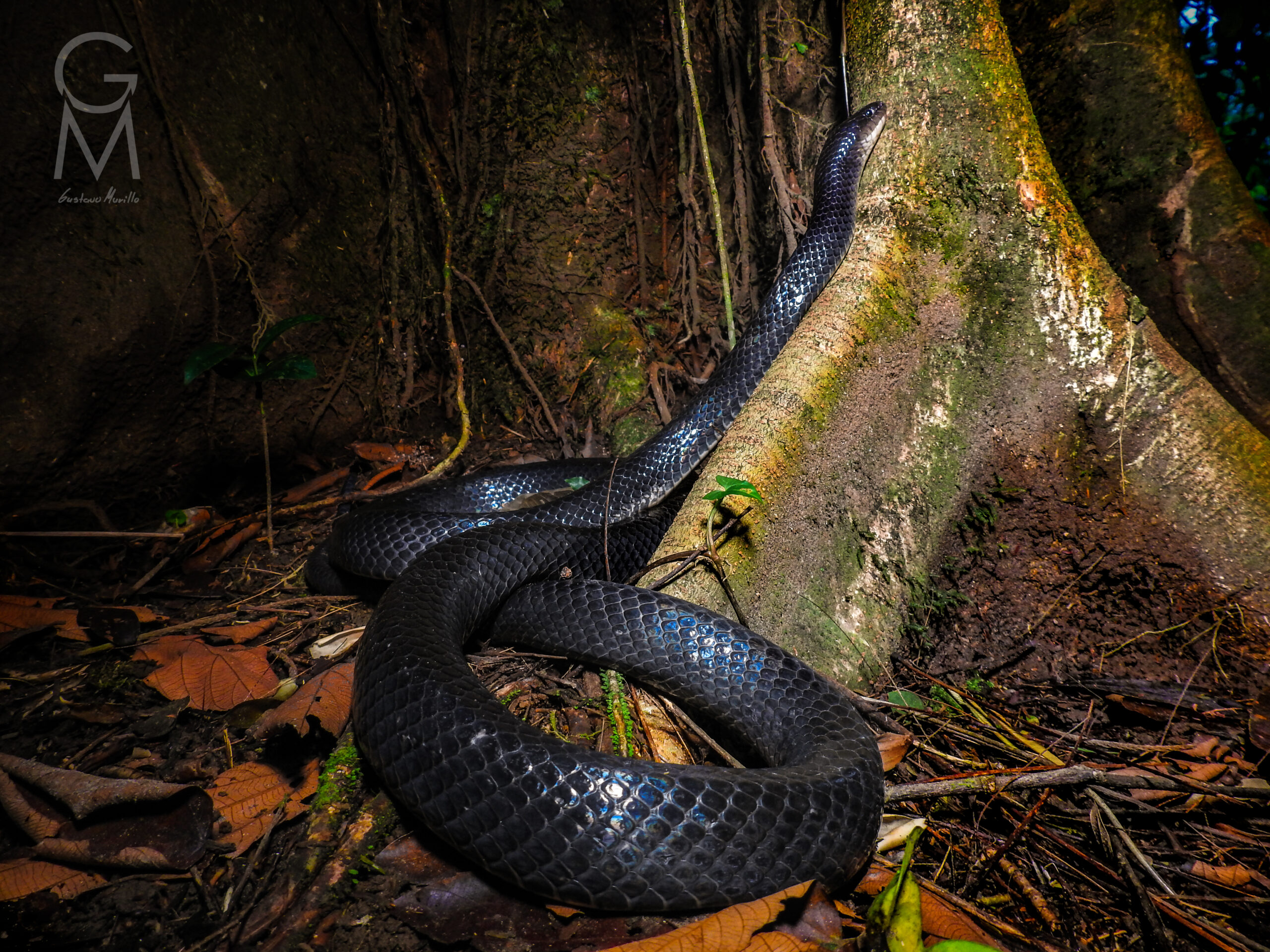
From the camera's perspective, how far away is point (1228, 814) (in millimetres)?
2020

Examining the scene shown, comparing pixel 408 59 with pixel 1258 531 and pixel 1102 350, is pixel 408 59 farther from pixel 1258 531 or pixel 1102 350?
pixel 1258 531

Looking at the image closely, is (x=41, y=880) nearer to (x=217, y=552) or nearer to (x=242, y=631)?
(x=242, y=631)

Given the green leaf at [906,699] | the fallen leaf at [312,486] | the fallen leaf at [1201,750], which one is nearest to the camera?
the fallen leaf at [1201,750]

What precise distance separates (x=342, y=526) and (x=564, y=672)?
1.68 meters

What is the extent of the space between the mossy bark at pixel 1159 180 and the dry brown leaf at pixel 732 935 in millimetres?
3488

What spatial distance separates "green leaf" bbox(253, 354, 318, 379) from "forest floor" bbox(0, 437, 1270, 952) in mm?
1274

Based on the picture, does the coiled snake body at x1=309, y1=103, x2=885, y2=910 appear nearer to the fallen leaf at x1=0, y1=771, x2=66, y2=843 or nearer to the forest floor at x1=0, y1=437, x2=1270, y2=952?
the forest floor at x1=0, y1=437, x2=1270, y2=952

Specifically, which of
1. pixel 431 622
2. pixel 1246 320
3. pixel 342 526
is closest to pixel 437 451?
pixel 342 526

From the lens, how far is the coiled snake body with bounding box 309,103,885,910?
5.55 ft

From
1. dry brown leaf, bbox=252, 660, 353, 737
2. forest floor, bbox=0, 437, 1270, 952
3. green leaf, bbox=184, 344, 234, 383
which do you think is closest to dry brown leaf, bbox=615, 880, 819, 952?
forest floor, bbox=0, 437, 1270, 952

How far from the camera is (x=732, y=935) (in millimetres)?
1576

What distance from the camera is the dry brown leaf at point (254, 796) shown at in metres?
1.96

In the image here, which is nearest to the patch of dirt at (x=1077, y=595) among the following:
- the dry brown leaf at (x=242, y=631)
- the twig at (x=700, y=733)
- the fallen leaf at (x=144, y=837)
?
the twig at (x=700, y=733)

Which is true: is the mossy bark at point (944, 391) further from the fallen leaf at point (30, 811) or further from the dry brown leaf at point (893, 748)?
the fallen leaf at point (30, 811)
